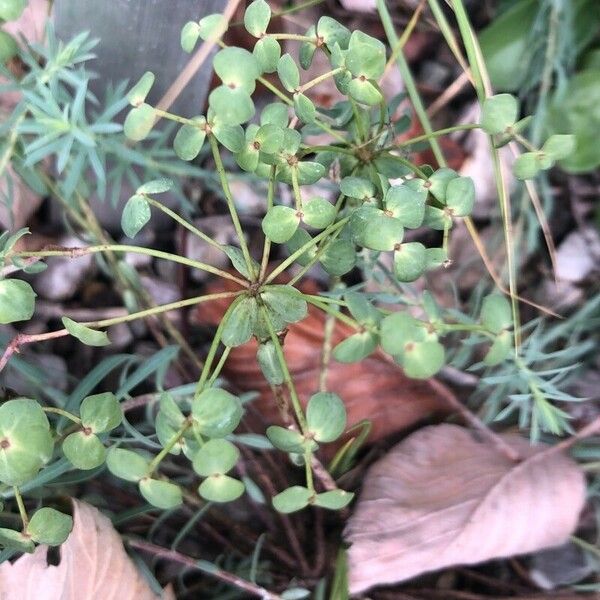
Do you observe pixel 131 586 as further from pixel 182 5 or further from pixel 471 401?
pixel 182 5

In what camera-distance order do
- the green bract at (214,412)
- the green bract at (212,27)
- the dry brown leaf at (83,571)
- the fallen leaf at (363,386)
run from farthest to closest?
the fallen leaf at (363,386) → the dry brown leaf at (83,571) → the green bract at (212,27) → the green bract at (214,412)

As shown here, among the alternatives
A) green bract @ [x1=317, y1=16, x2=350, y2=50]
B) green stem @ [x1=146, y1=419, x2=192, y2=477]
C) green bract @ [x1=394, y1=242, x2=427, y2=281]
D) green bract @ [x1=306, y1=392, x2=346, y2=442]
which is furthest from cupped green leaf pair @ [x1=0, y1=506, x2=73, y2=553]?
green bract @ [x1=317, y1=16, x2=350, y2=50]

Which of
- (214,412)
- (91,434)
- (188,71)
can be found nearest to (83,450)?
(91,434)

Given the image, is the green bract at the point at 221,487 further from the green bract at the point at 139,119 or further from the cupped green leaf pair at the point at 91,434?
the green bract at the point at 139,119

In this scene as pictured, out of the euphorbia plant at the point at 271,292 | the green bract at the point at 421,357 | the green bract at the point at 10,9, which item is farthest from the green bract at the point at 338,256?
the green bract at the point at 10,9

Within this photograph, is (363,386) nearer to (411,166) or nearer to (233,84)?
(411,166)

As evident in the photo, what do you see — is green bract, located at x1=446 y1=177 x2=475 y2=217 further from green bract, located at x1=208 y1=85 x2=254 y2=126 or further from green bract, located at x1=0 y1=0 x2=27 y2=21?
green bract, located at x1=0 y1=0 x2=27 y2=21
